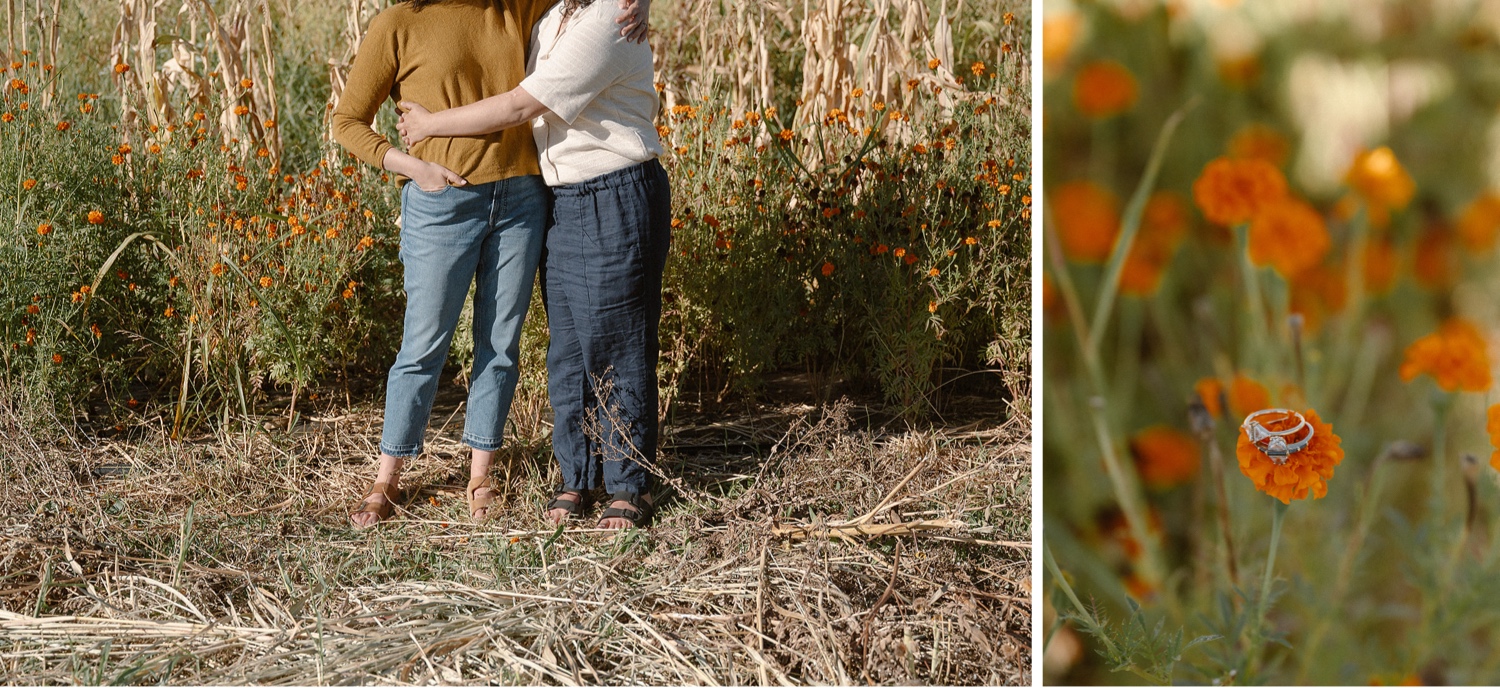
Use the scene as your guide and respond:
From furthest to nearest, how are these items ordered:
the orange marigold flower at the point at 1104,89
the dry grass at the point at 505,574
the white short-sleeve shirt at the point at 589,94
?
Result: the white short-sleeve shirt at the point at 589,94, the dry grass at the point at 505,574, the orange marigold flower at the point at 1104,89

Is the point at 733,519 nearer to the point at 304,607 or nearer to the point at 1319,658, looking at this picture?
the point at 304,607

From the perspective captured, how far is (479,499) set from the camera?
9.00 feet

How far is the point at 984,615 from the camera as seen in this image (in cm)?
210

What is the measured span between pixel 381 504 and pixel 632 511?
0.62m

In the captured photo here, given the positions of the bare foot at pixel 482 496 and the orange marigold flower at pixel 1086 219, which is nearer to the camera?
the orange marigold flower at pixel 1086 219

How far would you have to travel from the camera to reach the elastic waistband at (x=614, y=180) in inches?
94.9

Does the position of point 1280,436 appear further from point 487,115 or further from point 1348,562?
point 487,115

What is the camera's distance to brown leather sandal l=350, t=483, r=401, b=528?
2682 mm

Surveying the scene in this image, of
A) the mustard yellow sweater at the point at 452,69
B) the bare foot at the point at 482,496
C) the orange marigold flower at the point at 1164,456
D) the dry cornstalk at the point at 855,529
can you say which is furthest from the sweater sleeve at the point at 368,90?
the orange marigold flower at the point at 1164,456

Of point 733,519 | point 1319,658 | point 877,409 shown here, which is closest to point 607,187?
point 733,519

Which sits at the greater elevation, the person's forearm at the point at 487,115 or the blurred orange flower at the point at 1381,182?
the person's forearm at the point at 487,115

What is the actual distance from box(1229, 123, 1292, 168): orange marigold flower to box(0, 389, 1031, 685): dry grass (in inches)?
44.1

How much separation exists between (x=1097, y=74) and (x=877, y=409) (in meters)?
2.33

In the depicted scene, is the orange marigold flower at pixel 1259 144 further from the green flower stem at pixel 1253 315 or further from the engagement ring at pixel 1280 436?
the engagement ring at pixel 1280 436
